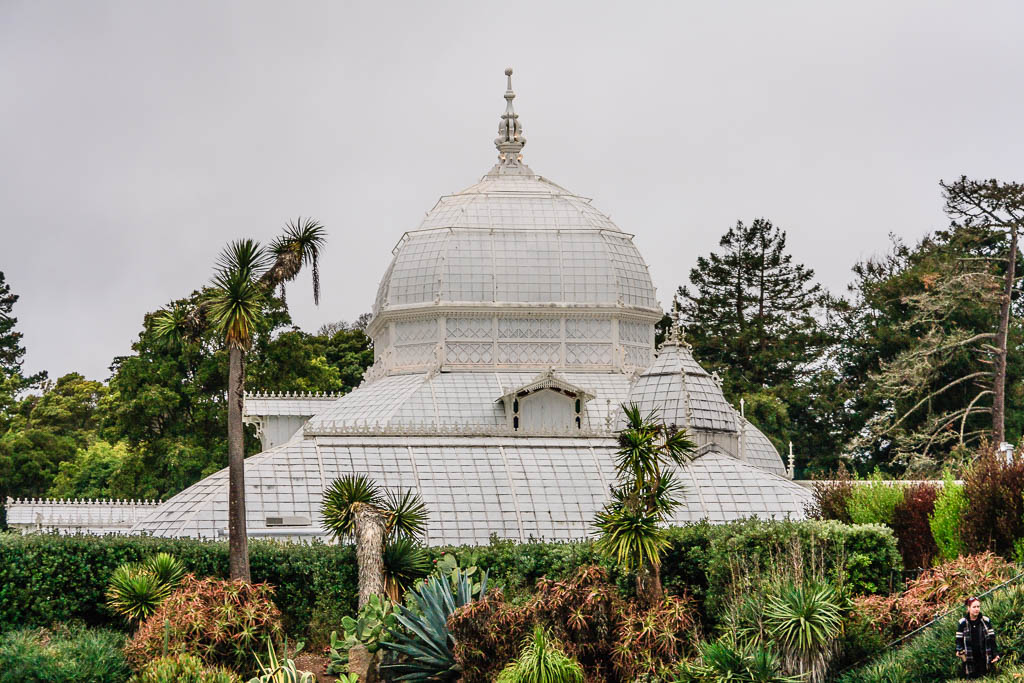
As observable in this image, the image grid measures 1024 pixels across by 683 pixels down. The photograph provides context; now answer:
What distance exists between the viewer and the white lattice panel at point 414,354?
178 ft

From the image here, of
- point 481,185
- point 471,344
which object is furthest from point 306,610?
point 481,185

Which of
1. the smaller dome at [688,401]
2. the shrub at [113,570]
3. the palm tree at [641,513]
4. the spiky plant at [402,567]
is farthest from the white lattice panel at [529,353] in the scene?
the palm tree at [641,513]

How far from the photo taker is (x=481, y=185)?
59.2 meters

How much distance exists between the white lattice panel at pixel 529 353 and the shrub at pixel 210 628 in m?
24.5

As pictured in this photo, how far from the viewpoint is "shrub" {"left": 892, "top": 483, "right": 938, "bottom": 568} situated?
33.2 m

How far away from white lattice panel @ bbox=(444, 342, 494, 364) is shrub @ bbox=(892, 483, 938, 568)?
71.4 feet

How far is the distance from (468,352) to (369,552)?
2255 cm

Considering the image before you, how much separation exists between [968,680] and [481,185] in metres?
37.2

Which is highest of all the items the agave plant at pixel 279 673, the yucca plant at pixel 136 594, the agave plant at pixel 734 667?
the yucca plant at pixel 136 594

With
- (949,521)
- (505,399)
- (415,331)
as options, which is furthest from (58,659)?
(415,331)

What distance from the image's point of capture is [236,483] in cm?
3241

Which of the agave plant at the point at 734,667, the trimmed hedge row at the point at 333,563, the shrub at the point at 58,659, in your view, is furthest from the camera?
the trimmed hedge row at the point at 333,563

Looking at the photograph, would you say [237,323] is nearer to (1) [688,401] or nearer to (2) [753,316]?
(1) [688,401]

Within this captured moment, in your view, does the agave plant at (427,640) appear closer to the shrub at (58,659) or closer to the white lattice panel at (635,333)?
the shrub at (58,659)
